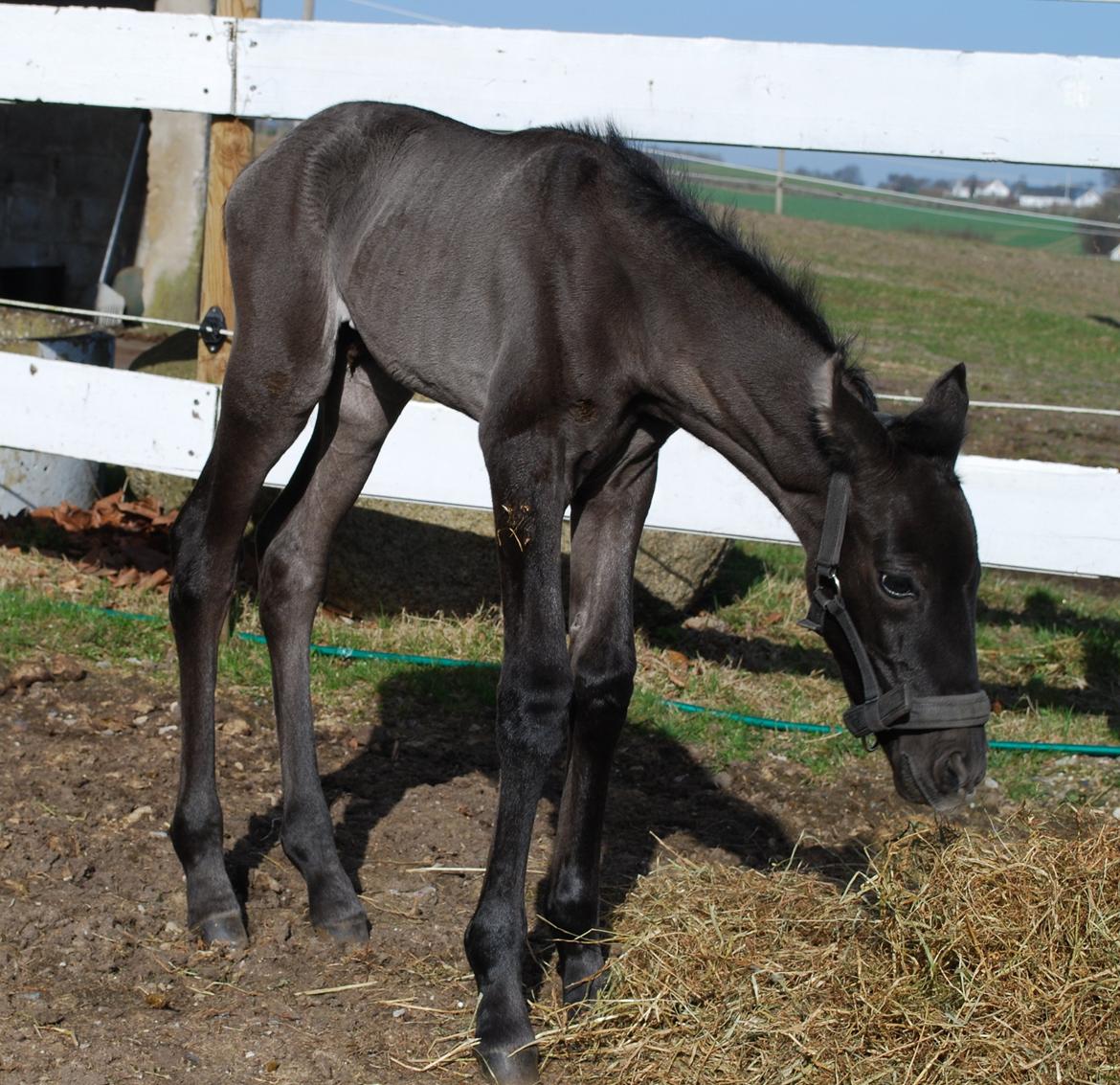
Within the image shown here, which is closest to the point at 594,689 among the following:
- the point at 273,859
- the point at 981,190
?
the point at 273,859

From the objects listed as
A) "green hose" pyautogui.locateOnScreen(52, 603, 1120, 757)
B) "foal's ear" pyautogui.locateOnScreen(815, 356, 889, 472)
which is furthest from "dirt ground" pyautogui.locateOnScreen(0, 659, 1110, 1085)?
"foal's ear" pyautogui.locateOnScreen(815, 356, 889, 472)

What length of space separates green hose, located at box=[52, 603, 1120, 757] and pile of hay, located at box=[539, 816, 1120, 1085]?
65.0 inches

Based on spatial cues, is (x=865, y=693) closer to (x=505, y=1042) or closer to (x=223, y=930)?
(x=505, y=1042)

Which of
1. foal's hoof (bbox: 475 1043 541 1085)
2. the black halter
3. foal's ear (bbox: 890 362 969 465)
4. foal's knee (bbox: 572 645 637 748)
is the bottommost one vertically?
foal's hoof (bbox: 475 1043 541 1085)

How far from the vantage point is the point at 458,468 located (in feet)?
16.7

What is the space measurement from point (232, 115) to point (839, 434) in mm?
3144

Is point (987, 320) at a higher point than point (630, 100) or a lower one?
lower

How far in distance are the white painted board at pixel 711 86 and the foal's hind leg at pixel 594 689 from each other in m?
1.85

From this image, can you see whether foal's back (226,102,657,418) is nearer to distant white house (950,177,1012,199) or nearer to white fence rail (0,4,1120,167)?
white fence rail (0,4,1120,167)

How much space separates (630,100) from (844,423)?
2.37m

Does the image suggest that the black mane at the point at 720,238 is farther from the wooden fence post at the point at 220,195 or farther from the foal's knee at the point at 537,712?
the wooden fence post at the point at 220,195

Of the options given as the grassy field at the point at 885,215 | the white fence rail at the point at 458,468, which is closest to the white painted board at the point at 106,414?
the white fence rail at the point at 458,468

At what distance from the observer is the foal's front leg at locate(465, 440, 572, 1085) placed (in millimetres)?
3029

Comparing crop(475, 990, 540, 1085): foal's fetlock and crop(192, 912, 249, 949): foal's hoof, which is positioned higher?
crop(475, 990, 540, 1085): foal's fetlock
